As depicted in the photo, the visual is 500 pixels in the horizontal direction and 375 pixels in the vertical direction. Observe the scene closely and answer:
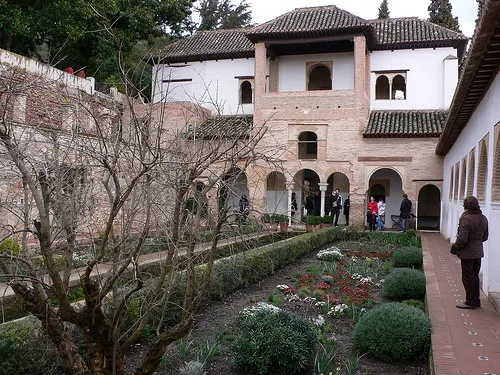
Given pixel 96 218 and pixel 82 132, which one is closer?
pixel 82 132

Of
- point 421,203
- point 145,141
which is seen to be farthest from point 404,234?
point 145,141

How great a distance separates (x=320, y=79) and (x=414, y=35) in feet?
17.0

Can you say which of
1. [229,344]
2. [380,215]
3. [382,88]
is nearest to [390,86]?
[382,88]

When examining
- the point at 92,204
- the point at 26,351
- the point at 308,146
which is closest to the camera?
the point at 92,204

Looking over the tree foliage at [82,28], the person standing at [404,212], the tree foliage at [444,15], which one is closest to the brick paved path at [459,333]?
→ the person standing at [404,212]

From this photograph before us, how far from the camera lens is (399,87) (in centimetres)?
2709

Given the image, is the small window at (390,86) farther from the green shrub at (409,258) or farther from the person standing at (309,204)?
the green shrub at (409,258)

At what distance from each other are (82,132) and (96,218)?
54.8 inches

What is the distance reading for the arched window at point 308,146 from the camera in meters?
27.0

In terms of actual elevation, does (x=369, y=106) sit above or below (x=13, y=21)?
below

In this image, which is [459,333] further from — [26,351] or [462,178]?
[462,178]

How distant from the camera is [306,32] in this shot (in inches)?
959

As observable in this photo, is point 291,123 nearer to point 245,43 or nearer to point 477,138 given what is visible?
point 245,43

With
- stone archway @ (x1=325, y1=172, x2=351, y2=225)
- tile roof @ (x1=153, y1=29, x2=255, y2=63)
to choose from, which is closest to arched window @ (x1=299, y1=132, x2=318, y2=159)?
stone archway @ (x1=325, y1=172, x2=351, y2=225)
